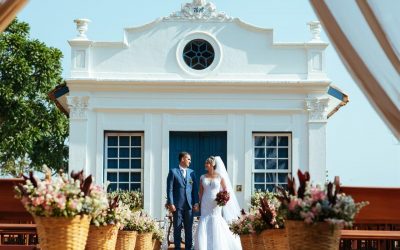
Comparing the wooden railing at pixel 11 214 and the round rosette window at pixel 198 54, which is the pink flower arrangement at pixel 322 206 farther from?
the round rosette window at pixel 198 54

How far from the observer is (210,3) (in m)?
24.2

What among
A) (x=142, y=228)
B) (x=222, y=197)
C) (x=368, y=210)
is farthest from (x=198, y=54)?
(x=142, y=228)

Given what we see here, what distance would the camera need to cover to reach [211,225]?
1569 centimetres

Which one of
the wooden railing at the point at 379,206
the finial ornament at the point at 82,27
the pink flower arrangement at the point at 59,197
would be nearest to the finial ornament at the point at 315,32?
the finial ornament at the point at 82,27

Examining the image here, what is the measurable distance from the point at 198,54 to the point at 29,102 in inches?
639

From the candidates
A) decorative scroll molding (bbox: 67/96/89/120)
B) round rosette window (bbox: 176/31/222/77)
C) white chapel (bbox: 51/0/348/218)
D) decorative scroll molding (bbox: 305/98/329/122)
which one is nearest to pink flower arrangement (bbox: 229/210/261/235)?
white chapel (bbox: 51/0/348/218)

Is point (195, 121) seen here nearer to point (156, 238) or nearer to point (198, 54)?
point (198, 54)

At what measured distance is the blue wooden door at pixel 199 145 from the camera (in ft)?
78.2

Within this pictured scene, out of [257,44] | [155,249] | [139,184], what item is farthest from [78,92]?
[155,249]

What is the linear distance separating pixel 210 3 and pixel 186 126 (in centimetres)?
307

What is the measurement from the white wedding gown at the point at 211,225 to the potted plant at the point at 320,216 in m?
6.87

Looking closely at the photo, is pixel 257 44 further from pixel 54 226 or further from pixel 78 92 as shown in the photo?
pixel 54 226

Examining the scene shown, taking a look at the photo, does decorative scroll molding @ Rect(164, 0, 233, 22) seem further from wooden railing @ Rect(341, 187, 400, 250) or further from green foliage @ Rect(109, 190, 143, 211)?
wooden railing @ Rect(341, 187, 400, 250)

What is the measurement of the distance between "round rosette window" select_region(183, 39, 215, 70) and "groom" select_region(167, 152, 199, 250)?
8446 millimetres
